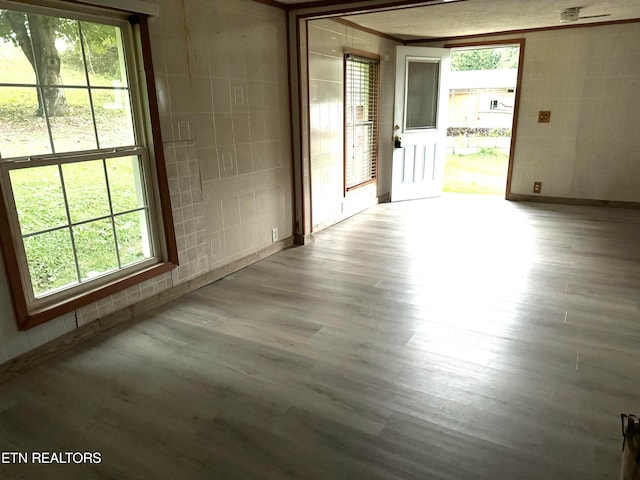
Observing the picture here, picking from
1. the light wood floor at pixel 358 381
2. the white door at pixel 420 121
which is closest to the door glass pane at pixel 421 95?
the white door at pixel 420 121

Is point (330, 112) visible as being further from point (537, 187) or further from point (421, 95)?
point (537, 187)

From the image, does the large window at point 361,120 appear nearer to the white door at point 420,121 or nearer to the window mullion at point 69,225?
the white door at point 420,121

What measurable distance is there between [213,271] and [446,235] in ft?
8.46

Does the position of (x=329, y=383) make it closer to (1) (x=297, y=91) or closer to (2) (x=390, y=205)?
(1) (x=297, y=91)

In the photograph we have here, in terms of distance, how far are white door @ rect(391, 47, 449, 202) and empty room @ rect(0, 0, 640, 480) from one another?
2.89ft

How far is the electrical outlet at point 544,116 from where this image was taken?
5.97m

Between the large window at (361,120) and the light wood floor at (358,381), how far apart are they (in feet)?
7.27

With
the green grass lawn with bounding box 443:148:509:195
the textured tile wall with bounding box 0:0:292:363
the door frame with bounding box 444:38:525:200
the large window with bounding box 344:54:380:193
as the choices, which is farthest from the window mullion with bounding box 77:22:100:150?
the green grass lawn with bounding box 443:148:509:195

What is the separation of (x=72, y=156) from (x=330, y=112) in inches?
118

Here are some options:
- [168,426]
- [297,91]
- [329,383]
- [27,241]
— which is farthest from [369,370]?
[297,91]

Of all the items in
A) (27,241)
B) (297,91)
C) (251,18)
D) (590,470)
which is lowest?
(590,470)

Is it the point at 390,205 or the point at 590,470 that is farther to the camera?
the point at 390,205

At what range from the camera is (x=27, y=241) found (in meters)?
2.35

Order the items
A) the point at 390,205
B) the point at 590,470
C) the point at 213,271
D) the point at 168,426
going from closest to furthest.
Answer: the point at 590,470, the point at 168,426, the point at 213,271, the point at 390,205
